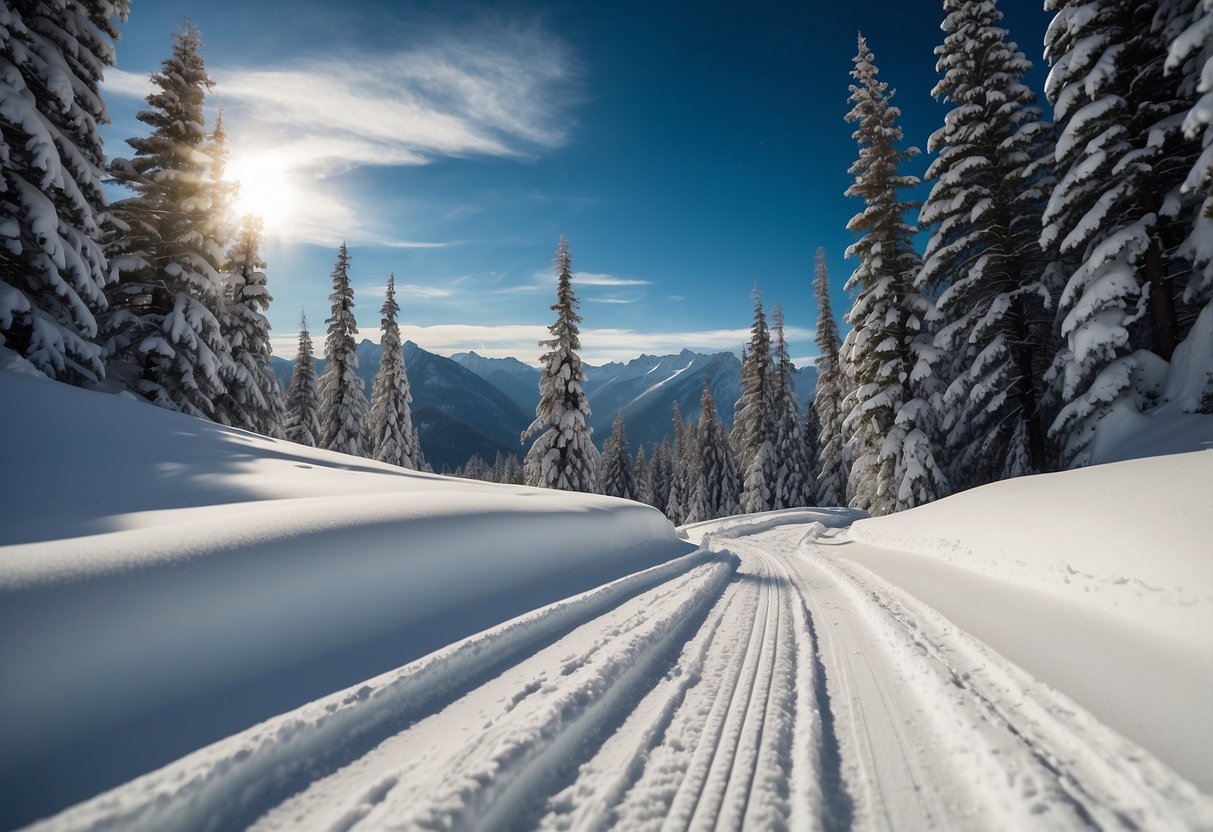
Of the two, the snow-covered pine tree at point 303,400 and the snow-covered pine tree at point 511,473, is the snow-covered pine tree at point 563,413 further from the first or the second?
the snow-covered pine tree at point 511,473

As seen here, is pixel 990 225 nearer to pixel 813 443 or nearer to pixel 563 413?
pixel 563 413

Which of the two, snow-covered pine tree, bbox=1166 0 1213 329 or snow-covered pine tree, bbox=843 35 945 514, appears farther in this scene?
snow-covered pine tree, bbox=843 35 945 514

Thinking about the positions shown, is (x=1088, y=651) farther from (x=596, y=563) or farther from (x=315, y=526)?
(x=315, y=526)

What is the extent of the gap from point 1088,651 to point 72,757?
6458mm

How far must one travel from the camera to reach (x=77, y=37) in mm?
11484

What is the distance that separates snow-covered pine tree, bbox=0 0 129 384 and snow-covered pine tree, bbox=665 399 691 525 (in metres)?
42.2

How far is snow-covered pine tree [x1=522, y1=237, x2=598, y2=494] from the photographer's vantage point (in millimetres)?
23312

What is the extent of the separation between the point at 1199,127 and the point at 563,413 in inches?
783

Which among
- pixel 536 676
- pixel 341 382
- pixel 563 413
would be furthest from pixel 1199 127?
pixel 341 382

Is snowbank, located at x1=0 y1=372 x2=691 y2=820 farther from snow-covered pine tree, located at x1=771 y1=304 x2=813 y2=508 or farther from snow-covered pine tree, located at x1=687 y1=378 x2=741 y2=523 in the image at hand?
snow-covered pine tree, located at x1=687 y1=378 x2=741 y2=523

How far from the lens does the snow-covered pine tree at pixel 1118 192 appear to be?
10891mm

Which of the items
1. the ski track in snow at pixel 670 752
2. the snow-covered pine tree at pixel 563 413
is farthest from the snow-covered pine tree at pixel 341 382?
the ski track in snow at pixel 670 752

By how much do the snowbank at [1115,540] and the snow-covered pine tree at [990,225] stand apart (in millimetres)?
7202

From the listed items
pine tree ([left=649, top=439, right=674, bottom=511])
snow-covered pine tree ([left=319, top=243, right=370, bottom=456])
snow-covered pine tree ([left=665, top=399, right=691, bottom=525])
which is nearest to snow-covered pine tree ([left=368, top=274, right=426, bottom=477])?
snow-covered pine tree ([left=319, top=243, right=370, bottom=456])
